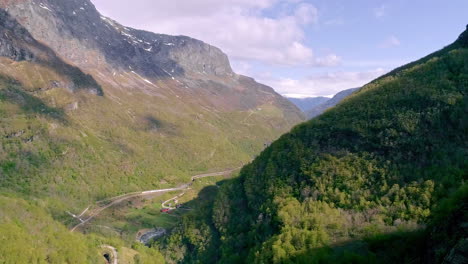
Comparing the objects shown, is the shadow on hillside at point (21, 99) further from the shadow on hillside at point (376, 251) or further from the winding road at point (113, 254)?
the shadow on hillside at point (376, 251)

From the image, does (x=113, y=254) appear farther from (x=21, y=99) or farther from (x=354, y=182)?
(x=21, y=99)

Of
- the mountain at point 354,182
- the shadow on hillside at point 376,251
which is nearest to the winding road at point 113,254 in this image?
the mountain at point 354,182

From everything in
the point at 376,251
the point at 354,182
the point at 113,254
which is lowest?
the point at 113,254

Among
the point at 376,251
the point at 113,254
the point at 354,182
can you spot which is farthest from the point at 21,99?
the point at 376,251

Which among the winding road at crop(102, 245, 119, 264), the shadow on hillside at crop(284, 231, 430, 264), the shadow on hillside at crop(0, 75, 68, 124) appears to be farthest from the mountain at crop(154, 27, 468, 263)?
the shadow on hillside at crop(0, 75, 68, 124)

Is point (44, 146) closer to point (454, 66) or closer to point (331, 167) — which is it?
point (331, 167)

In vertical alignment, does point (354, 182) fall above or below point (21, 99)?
below

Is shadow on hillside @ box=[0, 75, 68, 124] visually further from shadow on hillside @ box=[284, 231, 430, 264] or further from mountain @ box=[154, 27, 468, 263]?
shadow on hillside @ box=[284, 231, 430, 264]

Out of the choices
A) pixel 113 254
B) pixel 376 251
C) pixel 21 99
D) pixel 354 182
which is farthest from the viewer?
pixel 21 99
